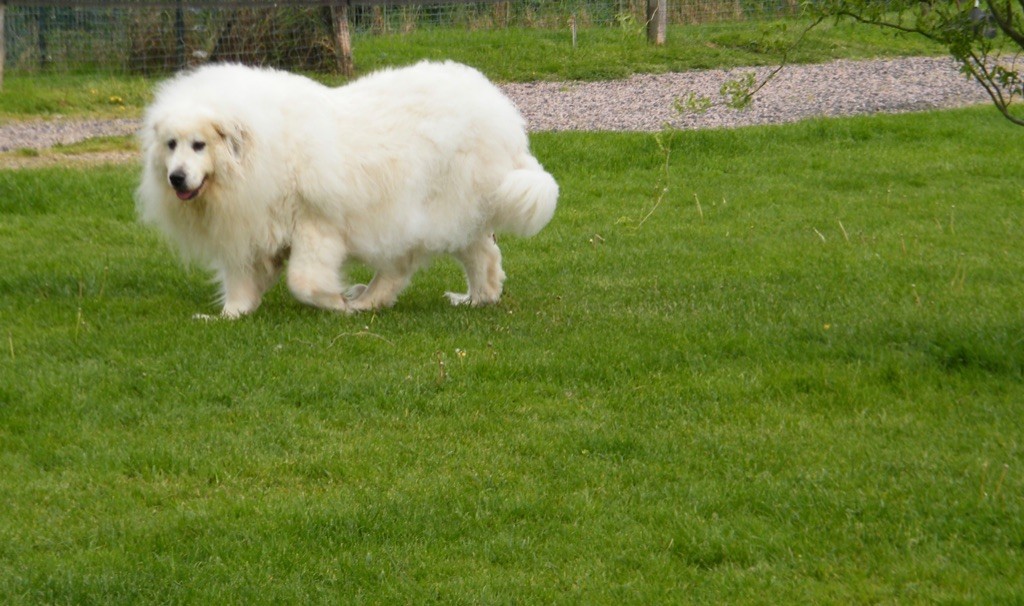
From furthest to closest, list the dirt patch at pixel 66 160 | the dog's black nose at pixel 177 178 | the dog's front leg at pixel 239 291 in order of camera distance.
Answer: the dirt patch at pixel 66 160 < the dog's front leg at pixel 239 291 < the dog's black nose at pixel 177 178

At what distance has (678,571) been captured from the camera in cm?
447

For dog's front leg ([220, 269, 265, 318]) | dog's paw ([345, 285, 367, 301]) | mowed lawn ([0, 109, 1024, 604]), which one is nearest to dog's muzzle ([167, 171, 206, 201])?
dog's front leg ([220, 269, 265, 318])

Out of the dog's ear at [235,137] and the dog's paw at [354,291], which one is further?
the dog's paw at [354,291]

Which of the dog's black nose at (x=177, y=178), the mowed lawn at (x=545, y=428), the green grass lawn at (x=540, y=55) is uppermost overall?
the dog's black nose at (x=177, y=178)

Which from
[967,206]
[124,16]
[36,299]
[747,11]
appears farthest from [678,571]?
[747,11]

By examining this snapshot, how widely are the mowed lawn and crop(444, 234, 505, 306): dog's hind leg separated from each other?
165 millimetres

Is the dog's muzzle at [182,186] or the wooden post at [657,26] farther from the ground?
the wooden post at [657,26]

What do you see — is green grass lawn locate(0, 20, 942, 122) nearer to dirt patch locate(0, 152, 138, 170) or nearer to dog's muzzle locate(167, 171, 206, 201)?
dirt patch locate(0, 152, 138, 170)

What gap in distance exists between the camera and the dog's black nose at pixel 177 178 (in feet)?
24.2

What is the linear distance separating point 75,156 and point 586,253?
583 centimetres

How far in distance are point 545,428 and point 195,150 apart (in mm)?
2934

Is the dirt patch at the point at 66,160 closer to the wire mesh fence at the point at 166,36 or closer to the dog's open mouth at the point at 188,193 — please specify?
the wire mesh fence at the point at 166,36

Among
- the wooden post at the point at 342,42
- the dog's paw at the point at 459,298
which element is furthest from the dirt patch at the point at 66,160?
the dog's paw at the point at 459,298

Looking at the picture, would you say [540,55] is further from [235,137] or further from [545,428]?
[545,428]
